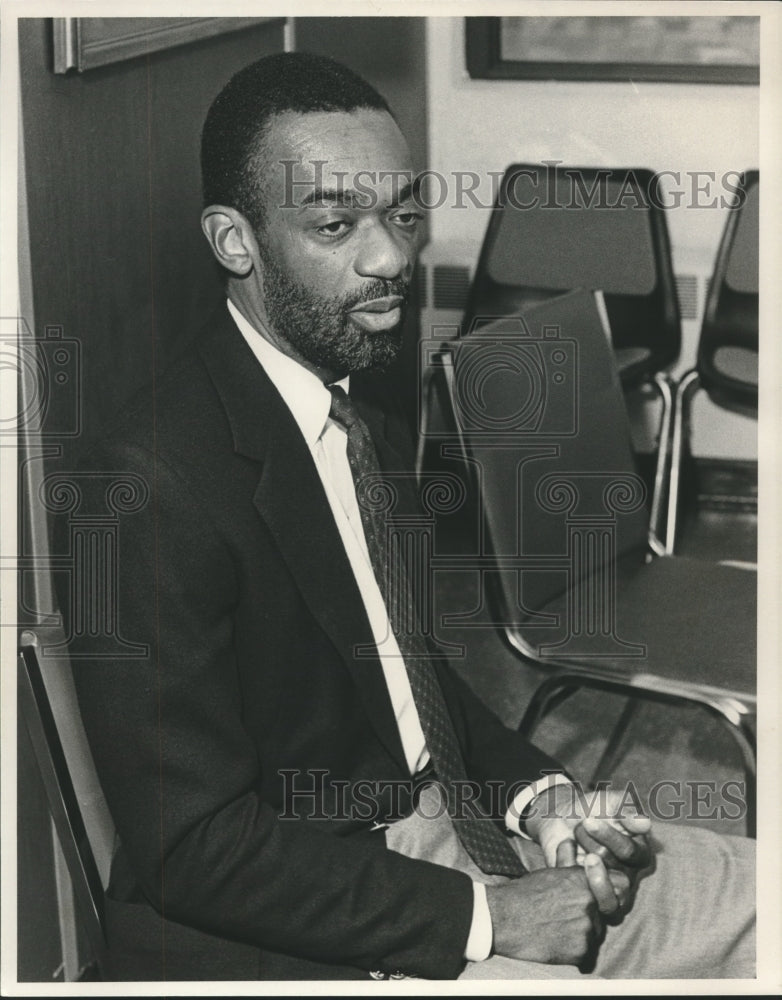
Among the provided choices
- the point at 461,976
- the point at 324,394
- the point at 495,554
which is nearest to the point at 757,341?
the point at 495,554

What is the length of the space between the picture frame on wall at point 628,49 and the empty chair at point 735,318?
0.14 meters

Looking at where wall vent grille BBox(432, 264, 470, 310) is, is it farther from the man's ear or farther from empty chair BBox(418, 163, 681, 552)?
the man's ear

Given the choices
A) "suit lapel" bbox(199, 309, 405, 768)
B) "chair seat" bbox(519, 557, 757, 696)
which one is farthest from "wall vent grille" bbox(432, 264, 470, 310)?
"chair seat" bbox(519, 557, 757, 696)

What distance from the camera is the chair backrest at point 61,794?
1225 millimetres

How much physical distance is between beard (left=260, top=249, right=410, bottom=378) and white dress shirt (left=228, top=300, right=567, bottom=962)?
2 cm

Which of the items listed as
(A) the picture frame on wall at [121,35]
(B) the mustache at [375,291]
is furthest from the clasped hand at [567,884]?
(A) the picture frame on wall at [121,35]

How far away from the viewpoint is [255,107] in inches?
47.3

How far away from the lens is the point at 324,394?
1273 mm

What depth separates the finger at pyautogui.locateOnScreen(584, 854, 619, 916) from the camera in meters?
1.28

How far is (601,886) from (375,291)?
2.34 ft

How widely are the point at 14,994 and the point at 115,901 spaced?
20cm

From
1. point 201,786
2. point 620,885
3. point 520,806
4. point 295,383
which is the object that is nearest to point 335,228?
point 295,383

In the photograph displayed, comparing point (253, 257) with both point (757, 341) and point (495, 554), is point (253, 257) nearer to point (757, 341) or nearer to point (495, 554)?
point (495, 554)

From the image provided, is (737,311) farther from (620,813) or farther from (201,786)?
(201,786)
